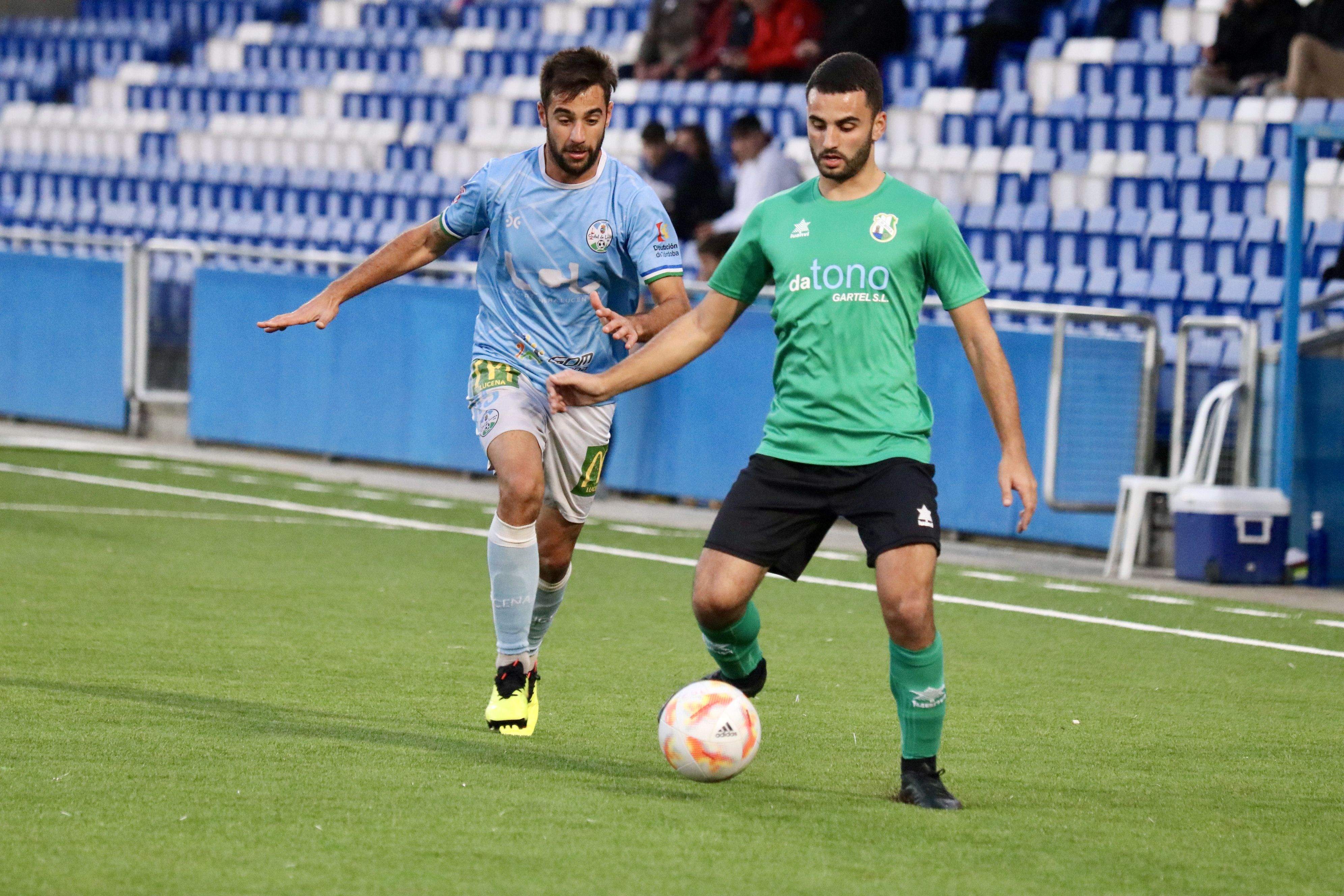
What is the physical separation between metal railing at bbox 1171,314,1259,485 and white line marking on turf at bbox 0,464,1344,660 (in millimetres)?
2136

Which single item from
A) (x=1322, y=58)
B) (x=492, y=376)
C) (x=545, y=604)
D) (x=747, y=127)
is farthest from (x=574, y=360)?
(x=1322, y=58)

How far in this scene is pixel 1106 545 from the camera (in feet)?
39.8

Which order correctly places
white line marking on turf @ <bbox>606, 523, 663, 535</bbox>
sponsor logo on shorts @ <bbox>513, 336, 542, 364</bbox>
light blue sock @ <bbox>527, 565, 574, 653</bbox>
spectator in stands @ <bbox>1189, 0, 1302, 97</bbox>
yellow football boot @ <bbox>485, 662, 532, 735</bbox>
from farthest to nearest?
spectator in stands @ <bbox>1189, 0, 1302, 97</bbox>
white line marking on turf @ <bbox>606, 523, 663, 535</bbox>
light blue sock @ <bbox>527, 565, 574, 653</bbox>
sponsor logo on shorts @ <bbox>513, 336, 542, 364</bbox>
yellow football boot @ <bbox>485, 662, 532, 735</bbox>

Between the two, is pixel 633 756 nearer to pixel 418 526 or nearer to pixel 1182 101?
pixel 418 526

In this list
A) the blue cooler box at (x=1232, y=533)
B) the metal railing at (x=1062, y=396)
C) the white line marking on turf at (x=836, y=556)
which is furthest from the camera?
the white line marking on turf at (x=836, y=556)

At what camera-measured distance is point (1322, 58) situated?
562 inches

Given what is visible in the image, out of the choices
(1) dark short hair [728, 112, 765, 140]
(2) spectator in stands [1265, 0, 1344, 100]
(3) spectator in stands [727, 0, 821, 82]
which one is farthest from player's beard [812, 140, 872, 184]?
(3) spectator in stands [727, 0, 821, 82]

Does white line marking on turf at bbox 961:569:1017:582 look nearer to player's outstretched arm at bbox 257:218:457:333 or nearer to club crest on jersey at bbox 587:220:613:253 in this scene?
club crest on jersey at bbox 587:220:613:253

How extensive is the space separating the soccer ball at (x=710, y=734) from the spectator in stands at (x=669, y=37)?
48.3ft

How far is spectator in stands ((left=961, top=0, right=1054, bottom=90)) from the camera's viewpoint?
17.2 meters

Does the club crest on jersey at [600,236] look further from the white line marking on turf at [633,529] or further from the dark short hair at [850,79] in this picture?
the white line marking on turf at [633,529]

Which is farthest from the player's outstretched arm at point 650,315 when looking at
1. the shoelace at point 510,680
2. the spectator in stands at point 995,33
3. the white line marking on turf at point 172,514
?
the spectator in stands at point 995,33

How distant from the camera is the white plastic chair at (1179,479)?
11.4 metres

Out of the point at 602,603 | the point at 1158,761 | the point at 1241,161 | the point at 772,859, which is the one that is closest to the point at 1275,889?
the point at 772,859
